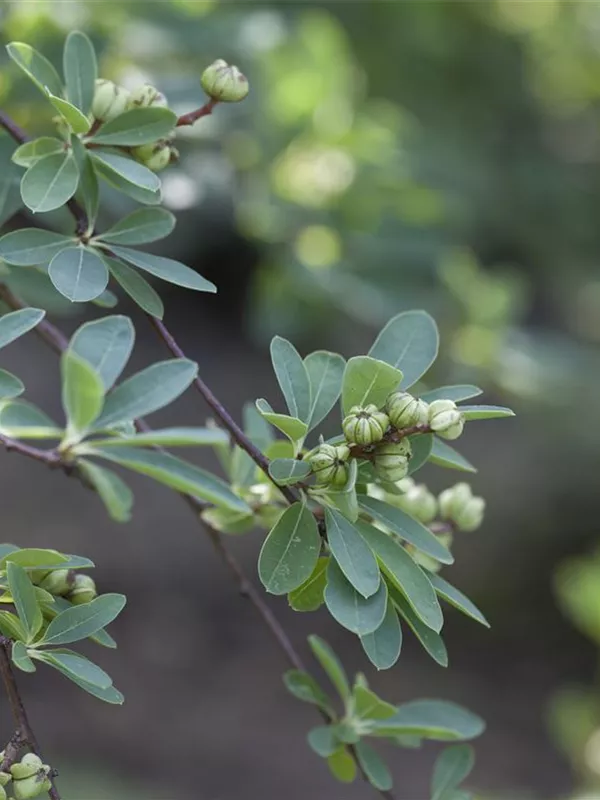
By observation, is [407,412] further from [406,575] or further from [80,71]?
[80,71]

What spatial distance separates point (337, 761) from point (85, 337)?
0.40 metres

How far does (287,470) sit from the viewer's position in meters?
0.53

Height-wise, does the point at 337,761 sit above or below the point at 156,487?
above

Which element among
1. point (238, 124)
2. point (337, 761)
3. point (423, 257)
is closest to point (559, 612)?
point (423, 257)

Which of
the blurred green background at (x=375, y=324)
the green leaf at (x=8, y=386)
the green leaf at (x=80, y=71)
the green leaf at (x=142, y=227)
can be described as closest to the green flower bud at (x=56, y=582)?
the green leaf at (x=8, y=386)

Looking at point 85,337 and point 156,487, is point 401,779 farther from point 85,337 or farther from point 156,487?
point 85,337

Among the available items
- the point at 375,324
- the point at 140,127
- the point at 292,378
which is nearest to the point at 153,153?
the point at 140,127

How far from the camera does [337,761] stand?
2.37ft

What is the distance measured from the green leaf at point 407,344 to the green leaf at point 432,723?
9.7 inches

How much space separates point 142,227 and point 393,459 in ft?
0.78

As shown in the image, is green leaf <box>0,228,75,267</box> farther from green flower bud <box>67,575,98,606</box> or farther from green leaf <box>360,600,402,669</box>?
green leaf <box>360,600,402,669</box>

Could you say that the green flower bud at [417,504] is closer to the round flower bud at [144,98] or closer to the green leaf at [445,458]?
the green leaf at [445,458]

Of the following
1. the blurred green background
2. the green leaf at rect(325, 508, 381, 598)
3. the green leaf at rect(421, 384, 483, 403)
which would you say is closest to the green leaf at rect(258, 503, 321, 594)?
the green leaf at rect(325, 508, 381, 598)

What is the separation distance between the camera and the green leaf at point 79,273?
55 cm
